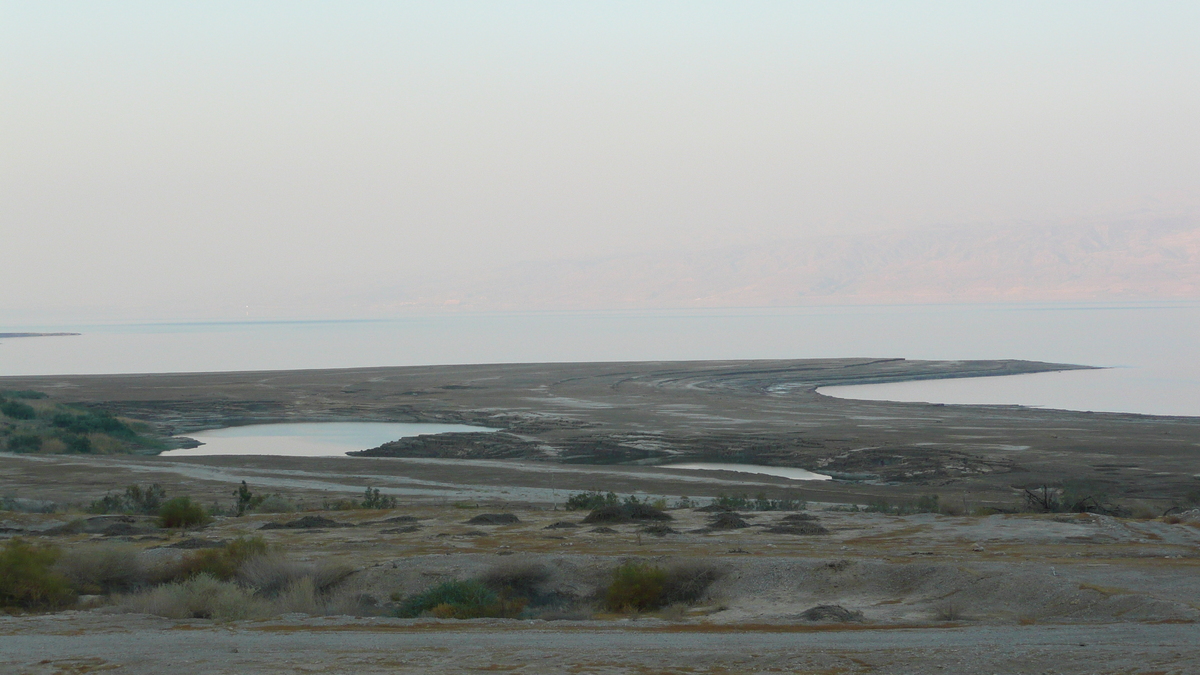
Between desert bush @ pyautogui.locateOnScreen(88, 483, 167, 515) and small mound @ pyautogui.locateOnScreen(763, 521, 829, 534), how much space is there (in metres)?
→ 12.3

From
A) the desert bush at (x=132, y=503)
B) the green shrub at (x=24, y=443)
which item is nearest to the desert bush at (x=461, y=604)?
the desert bush at (x=132, y=503)

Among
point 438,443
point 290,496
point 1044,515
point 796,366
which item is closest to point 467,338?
point 796,366

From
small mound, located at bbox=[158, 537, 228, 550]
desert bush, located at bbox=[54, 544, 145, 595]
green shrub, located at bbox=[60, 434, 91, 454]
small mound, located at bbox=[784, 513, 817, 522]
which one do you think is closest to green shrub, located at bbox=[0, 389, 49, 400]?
green shrub, located at bbox=[60, 434, 91, 454]

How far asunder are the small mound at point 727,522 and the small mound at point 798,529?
59cm

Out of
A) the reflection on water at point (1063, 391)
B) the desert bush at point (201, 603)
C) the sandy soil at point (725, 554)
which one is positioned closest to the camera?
the sandy soil at point (725, 554)

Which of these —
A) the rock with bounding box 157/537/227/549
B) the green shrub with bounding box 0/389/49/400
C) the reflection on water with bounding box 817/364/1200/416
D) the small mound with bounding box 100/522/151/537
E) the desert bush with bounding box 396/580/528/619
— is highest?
the reflection on water with bounding box 817/364/1200/416

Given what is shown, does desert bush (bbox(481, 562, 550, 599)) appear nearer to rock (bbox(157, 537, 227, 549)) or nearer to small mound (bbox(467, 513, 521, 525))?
rock (bbox(157, 537, 227, 549))

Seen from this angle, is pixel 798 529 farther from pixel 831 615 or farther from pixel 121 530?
pixel 121 530

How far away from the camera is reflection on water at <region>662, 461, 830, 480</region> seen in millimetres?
30875

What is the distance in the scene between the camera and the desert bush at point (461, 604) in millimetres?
11383

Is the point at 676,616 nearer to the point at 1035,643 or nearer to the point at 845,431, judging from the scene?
the point at 1035,643

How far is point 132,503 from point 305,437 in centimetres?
2241

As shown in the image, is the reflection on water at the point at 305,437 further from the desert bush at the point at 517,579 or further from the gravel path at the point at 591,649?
the gravel path at the point at 591,649

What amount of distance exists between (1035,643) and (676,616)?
12.1 feet
